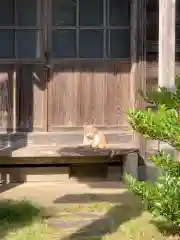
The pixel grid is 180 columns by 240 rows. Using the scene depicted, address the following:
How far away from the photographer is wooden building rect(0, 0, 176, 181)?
841 cm

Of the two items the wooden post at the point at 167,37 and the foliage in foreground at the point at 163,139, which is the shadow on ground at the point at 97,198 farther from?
the foliage in foreground at the point at 163,139

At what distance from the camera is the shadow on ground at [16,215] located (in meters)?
5.89

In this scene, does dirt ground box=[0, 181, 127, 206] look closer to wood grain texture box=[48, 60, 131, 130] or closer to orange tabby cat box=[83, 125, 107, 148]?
orange tabby cat box=[83, 125, 107, 148]

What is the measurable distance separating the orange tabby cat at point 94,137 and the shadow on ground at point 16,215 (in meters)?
1.59

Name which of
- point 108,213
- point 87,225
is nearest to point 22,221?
point 87,225

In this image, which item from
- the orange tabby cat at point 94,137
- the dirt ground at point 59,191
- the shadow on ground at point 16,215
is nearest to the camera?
the shadow on ground at point 16,215

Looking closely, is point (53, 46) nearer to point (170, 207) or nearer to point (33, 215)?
point (33, 215)

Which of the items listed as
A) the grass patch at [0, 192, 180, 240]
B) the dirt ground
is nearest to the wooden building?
the dirt ground

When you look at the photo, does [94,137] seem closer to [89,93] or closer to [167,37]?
[89,93]

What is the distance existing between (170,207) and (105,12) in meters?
4.54

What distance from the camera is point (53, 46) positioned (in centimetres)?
854

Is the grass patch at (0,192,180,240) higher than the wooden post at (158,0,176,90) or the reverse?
the reverse

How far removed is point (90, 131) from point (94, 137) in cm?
12

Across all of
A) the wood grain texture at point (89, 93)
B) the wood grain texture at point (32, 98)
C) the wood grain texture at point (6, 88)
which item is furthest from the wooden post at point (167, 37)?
the wood grain texture at point (6, 88)
